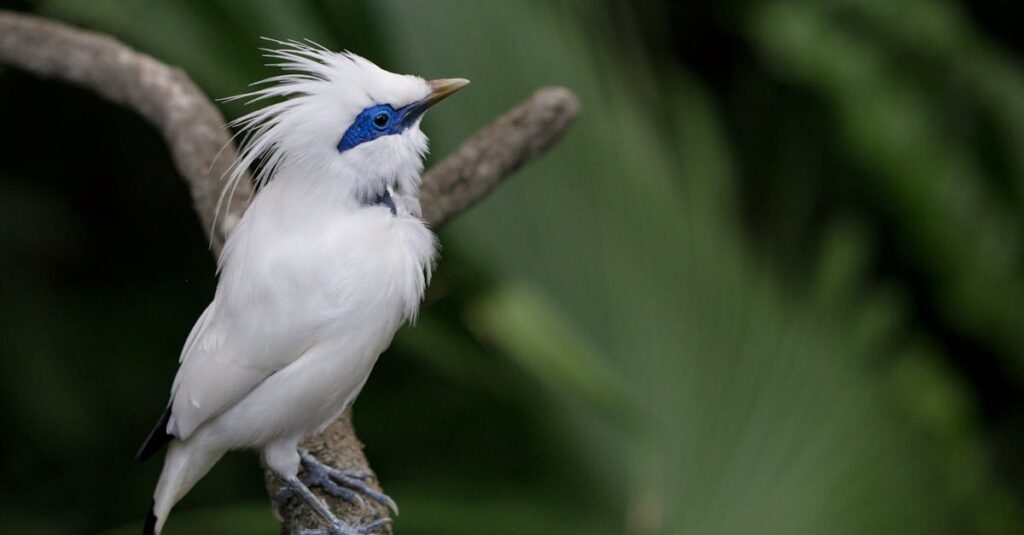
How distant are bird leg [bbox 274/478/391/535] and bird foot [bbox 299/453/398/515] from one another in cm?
4

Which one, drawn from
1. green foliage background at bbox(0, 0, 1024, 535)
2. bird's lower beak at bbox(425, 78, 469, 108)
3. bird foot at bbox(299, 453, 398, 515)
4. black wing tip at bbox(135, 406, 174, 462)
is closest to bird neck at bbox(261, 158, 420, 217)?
bird's lower beak at bbox(425, 78, 469, 108)

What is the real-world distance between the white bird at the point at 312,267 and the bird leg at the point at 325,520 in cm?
11

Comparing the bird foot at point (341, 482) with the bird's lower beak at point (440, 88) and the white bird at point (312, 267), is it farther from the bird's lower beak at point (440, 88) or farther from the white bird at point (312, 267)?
the bird's lower beak at point (440, 88)

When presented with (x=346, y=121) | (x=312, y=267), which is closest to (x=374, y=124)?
(x=346, y=121)

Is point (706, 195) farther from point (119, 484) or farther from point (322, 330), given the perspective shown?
point (119, 484)

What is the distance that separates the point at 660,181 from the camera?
2.47 m

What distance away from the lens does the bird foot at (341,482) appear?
202 cm

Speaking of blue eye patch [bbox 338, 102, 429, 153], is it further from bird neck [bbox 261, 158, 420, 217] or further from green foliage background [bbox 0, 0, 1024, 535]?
green foliage background [bbox 0, 0, 1024, 535]

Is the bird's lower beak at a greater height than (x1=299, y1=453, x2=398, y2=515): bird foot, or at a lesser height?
greater

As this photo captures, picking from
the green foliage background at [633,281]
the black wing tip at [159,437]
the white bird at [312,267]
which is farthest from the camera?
the green foliage background at [633,281]

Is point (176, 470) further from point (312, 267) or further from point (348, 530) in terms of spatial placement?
point (312, 267)

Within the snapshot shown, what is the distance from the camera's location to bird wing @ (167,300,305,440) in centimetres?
179

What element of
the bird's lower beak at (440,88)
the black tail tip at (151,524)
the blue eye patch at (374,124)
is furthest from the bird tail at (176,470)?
the bird's lower beak at (440,88)

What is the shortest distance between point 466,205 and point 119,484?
152cm
